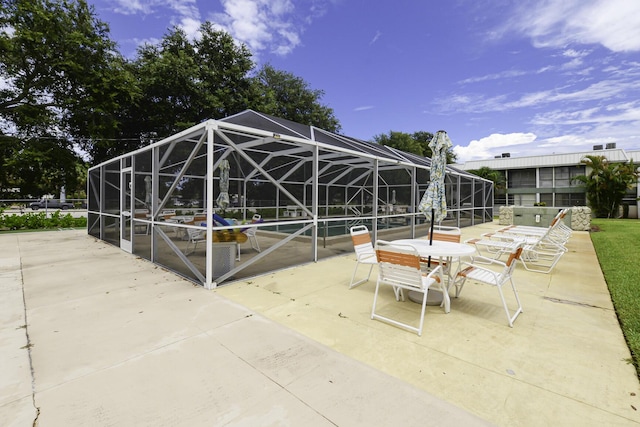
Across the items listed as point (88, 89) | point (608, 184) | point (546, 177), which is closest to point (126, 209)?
point (88, 89)

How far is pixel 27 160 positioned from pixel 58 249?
9.62 meters

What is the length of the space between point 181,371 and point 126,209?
657 cm

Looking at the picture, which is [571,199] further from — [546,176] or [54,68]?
[54,68]

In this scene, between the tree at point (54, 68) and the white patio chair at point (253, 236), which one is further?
the tree at point (54, 68)

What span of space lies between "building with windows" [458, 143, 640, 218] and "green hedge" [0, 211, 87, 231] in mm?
29285

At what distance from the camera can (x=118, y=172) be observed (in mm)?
8039

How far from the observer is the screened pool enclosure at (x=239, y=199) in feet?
16.2

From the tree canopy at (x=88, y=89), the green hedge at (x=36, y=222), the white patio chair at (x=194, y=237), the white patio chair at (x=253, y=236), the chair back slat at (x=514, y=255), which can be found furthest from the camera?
the tree canopy at (x=88, y=89)

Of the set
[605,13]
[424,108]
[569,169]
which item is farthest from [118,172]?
[569,169]

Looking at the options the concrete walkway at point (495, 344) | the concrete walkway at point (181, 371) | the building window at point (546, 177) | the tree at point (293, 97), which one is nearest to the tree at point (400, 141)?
the tree at point (293, 97)

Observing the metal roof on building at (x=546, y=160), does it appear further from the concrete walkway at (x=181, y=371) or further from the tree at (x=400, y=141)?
the concrete walkway at (x=181, y=371)

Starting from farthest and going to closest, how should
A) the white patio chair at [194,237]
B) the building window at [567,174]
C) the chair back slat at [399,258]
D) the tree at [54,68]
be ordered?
the building window at [567,174]
the tree at [54,68]
the white patio chair at [194,237]
the chair back slat at [399,258]

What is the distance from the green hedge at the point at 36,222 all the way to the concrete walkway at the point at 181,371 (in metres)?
11.7

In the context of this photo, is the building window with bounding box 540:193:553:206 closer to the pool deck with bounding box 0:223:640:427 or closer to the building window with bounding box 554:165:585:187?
the building window with bounding box 554:165:585:187
